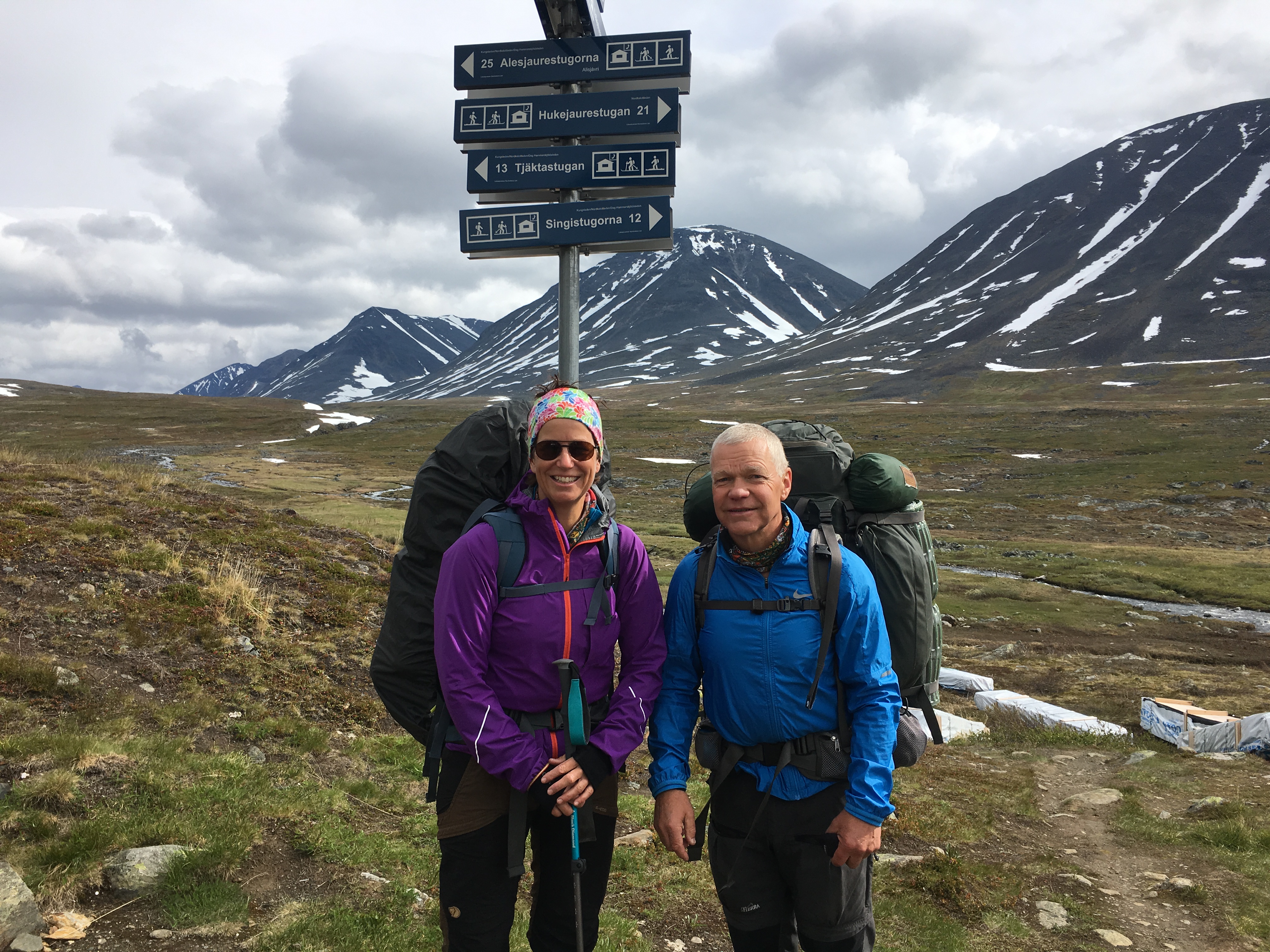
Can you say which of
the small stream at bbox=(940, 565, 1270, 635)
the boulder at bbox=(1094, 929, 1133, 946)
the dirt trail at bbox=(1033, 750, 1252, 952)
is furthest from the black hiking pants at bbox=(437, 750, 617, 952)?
the small stream at bbox=(940, 565, 1270, 635)

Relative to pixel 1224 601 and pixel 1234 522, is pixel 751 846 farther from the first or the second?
pixel 1234 522

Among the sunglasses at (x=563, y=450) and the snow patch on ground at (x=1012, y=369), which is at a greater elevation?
the snow patch on ground at (x=1012, y=369)

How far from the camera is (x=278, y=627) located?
10367 millimetres

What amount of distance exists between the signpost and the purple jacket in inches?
84.2

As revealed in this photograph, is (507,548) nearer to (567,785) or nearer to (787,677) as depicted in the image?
(567,785)

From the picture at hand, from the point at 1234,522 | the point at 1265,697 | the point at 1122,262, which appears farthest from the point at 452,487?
the point at 1122,262

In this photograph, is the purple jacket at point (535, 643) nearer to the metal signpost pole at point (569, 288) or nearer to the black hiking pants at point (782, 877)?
the black hiking pants at point (782, 877)

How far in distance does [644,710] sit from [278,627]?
28.7 feet

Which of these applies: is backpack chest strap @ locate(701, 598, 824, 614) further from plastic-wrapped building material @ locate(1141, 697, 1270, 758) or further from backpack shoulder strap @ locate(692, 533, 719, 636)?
plastic-wrapped building material @ locate(1141, 697, 1270, 758)

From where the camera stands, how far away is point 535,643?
3152 mm

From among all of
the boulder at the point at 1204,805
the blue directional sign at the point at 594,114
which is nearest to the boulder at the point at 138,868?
the blue directional sign at the point at 594,114

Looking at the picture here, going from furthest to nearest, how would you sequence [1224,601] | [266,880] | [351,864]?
[1224,601] → [351,864] → [266,880]

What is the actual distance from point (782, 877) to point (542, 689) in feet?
4.98

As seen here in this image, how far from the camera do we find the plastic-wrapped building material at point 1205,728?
1059 cm
